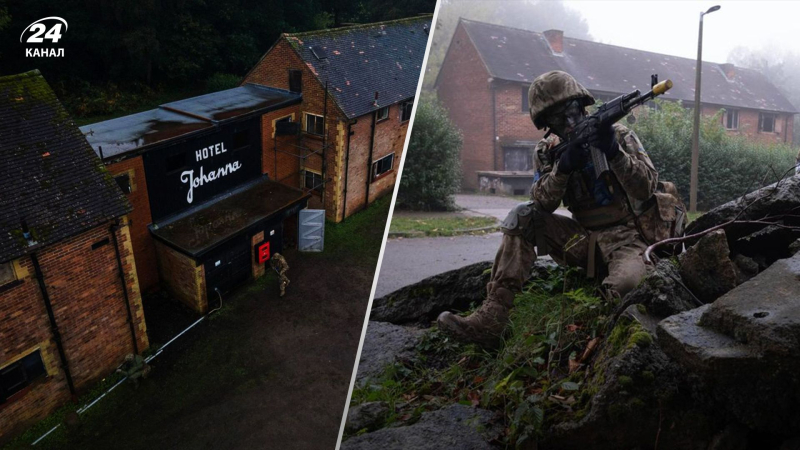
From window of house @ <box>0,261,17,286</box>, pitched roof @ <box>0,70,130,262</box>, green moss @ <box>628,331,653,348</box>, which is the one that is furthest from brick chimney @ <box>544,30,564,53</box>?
window of house @ <box>0,261,17,286</box>

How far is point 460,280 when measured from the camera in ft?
6.61

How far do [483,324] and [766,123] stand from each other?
837 mm

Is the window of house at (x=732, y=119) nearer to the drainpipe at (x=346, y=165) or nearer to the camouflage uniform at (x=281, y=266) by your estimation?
the drainpipe at (x=346, y=165)

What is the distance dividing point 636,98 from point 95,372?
3730mm

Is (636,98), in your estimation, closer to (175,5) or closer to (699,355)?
(699,355)

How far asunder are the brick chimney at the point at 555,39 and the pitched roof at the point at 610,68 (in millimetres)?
11

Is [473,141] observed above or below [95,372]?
above

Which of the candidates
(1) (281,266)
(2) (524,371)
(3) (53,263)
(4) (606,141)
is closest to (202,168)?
(1) (281,266)

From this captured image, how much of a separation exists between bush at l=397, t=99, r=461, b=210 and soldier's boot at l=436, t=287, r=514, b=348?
306mm

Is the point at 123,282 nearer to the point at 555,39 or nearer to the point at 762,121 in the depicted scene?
the point at 555,39

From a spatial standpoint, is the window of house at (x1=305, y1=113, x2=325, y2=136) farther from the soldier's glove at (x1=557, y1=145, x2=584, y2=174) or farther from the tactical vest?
the soldier's glove at (x1=557, y1=145, x2=584, y2=174)

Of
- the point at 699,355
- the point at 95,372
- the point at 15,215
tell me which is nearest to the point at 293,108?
the point at 15,215

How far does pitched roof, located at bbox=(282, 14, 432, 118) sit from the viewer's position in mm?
3079

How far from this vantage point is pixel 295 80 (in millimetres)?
3766
